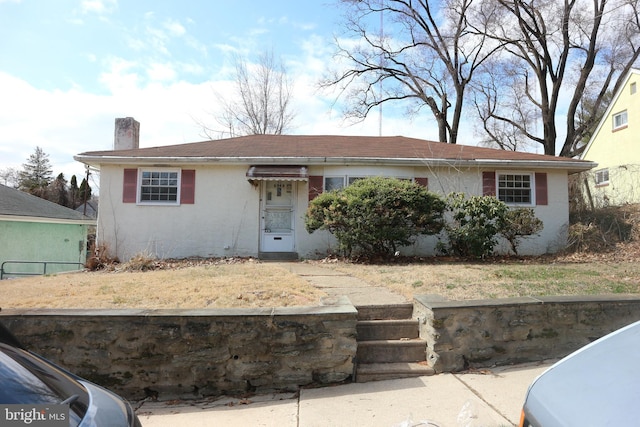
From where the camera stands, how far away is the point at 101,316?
3891 millimetres

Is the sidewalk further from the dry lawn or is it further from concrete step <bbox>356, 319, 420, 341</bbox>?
the dry lawn

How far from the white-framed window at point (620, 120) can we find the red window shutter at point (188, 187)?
20364mm

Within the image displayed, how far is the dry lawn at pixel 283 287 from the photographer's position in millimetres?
4922

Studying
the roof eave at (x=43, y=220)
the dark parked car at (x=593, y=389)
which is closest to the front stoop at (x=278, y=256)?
the dark parked car at (x=593, y=389)

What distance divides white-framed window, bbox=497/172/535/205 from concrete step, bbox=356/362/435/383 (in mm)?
9141

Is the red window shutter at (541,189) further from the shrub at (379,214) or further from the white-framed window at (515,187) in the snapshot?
the shrub at (379,214)

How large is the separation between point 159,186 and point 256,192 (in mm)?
Result: 2916

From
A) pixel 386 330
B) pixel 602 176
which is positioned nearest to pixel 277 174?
pixel 386 330

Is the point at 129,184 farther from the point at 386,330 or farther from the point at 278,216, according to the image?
the point at 386,330

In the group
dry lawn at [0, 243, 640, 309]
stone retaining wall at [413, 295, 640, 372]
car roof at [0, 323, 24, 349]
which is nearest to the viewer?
car roof at [0, 323, 24, 349]

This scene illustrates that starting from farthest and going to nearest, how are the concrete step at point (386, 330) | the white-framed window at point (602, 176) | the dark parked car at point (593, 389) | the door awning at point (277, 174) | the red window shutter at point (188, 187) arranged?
the white-framed window at point (602, 176) < the red window shutter at point (188, 187) < the door awning at point (277, 174) < the concrete step at point (386, 330) < the dark parked car at point (593, 389)

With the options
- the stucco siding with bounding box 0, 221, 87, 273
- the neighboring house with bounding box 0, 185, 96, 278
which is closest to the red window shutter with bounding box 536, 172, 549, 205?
the neighboring house with bounding box 0, 185, 96, 278

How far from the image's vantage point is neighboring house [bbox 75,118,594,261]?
11.2 metres

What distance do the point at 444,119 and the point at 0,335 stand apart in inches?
996
